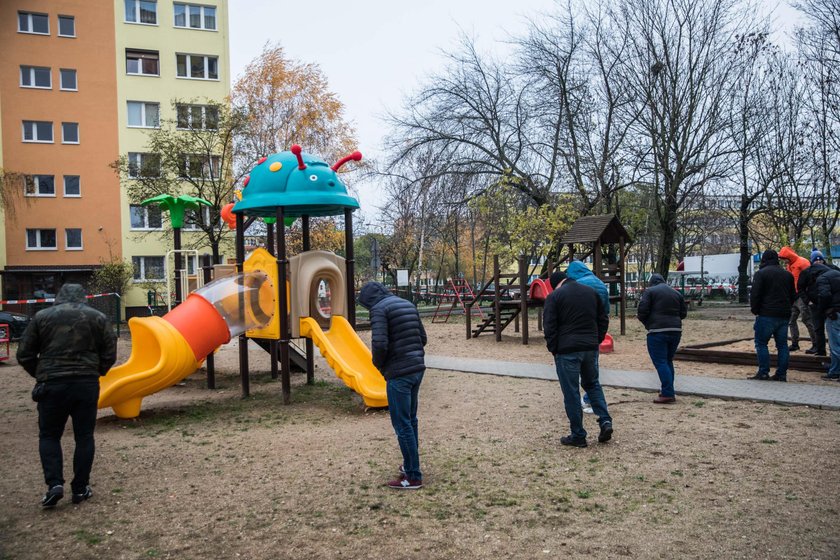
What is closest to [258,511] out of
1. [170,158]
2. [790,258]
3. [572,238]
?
[790,258]

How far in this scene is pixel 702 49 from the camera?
25781mm

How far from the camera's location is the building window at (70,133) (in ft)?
117

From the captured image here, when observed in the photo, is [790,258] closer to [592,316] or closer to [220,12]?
[592,316]

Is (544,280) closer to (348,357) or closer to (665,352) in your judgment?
(348,357)

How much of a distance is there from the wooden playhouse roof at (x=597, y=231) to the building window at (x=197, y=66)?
2667 centimetres

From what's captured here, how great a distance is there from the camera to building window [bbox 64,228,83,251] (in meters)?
35.6

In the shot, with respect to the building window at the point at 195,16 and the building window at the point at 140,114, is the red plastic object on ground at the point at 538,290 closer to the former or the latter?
the building window at the point at 140,114

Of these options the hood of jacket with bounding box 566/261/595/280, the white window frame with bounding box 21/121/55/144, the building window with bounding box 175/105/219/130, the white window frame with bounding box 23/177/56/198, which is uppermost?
the white window frame with bounding box 21/121/55/144

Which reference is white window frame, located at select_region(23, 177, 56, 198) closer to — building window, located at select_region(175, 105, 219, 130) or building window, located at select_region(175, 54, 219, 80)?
building window, located at select_region(175, 54, 219, 80)

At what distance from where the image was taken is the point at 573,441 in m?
6.94

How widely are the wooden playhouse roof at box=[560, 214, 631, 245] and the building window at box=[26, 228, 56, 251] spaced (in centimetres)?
2769

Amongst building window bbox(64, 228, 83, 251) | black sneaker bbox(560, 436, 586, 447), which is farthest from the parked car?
black sneaker bbox(560, 436, 586, 447)

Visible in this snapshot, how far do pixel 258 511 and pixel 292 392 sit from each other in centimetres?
→ 580

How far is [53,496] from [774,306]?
9186 mm
